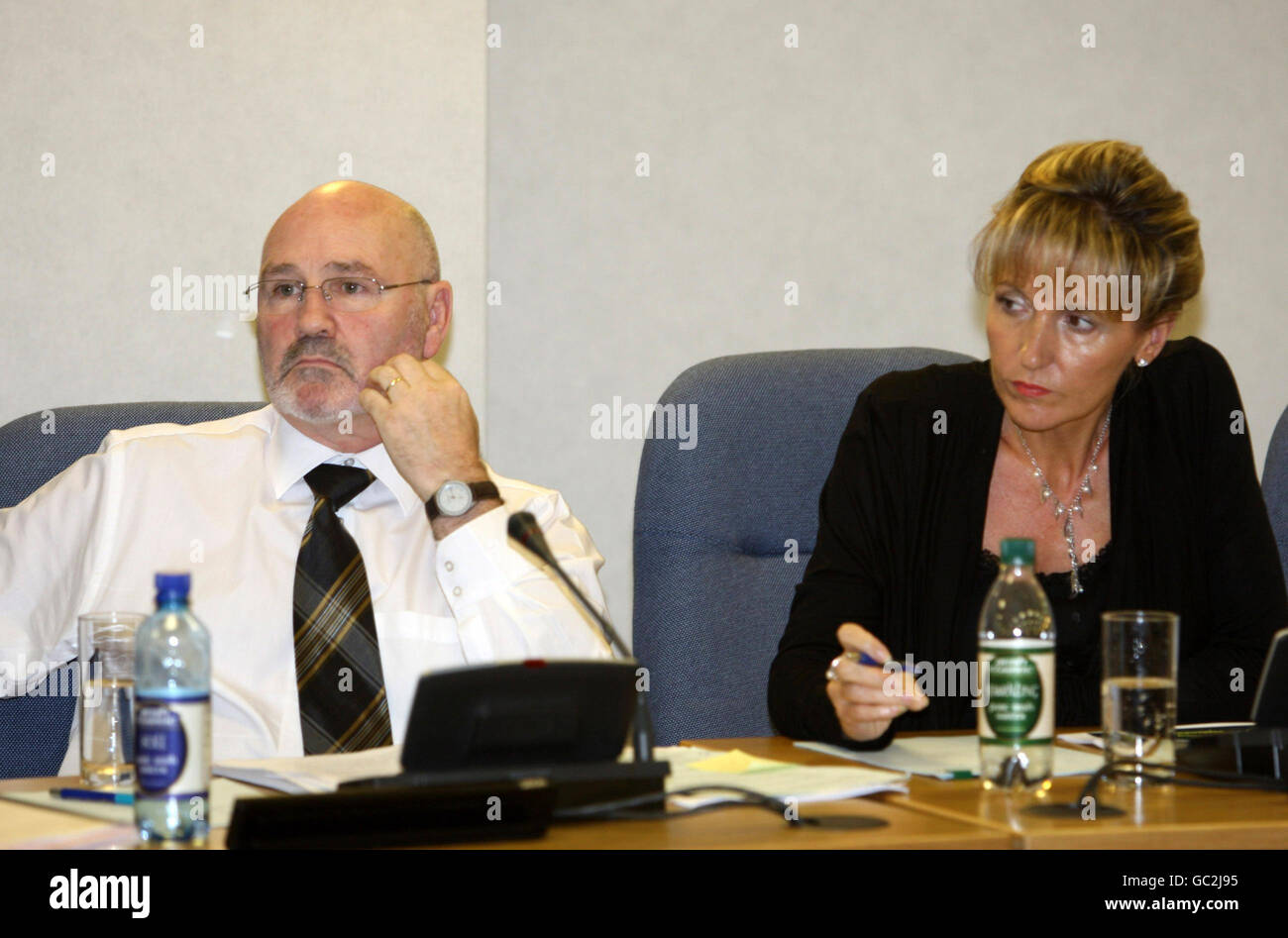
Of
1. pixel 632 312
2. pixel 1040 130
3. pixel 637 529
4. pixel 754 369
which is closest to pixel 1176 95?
pixel 1040 130

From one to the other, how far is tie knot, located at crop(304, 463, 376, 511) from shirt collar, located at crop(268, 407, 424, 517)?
23 mm

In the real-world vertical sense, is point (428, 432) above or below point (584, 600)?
above

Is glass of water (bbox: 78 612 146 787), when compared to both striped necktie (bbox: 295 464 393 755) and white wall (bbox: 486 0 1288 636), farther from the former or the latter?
white wall (bbox: 486 0 1288 636)

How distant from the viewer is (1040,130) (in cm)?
299

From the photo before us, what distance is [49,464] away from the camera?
1836 millimetres

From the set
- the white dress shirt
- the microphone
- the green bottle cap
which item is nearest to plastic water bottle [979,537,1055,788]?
the green bottle cap

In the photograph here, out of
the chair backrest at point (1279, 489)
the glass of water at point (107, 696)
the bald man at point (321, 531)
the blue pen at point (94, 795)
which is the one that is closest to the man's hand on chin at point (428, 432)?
the bald man at point (321, 531)

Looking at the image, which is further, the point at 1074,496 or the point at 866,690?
the point at 1074,496

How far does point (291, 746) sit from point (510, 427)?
1109 mm

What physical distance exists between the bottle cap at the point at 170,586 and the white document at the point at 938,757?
0.67 metres

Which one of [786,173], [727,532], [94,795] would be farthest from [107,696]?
[786,173]

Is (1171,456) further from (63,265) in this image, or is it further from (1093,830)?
(63,265)

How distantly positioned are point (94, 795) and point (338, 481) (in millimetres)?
760

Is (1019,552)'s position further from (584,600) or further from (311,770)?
(311,770)
